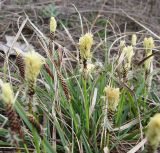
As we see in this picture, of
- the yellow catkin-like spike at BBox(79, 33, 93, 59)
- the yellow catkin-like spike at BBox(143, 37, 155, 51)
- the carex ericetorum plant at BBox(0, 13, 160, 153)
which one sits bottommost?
the carex ericetorum plant at BBox(0, 13, 160, 153)

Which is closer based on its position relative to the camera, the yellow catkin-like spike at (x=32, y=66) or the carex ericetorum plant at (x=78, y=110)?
the yellow catkin-like spike at (x=32, y=66)

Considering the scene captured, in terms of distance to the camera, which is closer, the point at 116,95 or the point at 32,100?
the point at 32,100

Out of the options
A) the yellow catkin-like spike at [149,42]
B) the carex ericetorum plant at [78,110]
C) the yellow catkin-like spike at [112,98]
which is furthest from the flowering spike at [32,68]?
the yellow catkin-like spike at [149,42]

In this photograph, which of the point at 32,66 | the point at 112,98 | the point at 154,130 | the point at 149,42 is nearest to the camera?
the point at 154,130

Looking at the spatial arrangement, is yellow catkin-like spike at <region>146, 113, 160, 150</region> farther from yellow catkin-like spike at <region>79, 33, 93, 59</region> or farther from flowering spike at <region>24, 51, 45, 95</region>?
yellow catkin-like spike at <region>79, 33, 93, 59</region>

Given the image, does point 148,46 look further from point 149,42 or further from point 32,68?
point 32,68

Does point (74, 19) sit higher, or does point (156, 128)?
point (156, 128)

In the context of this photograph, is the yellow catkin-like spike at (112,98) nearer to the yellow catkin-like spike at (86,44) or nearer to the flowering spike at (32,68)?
the yellow catkin-like spike at (86,44)

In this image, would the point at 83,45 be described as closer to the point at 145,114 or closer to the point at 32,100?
the point at 32,100

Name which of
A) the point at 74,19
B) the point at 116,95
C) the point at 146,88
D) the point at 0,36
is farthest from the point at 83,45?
the point at 74,19

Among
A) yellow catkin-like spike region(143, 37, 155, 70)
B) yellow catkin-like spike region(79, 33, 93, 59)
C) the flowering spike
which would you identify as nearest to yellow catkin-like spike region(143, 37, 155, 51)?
yellow catkin-like spike region(143, 37, 155, 70)

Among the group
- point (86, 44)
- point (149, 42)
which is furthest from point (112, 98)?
point (149, 42)
